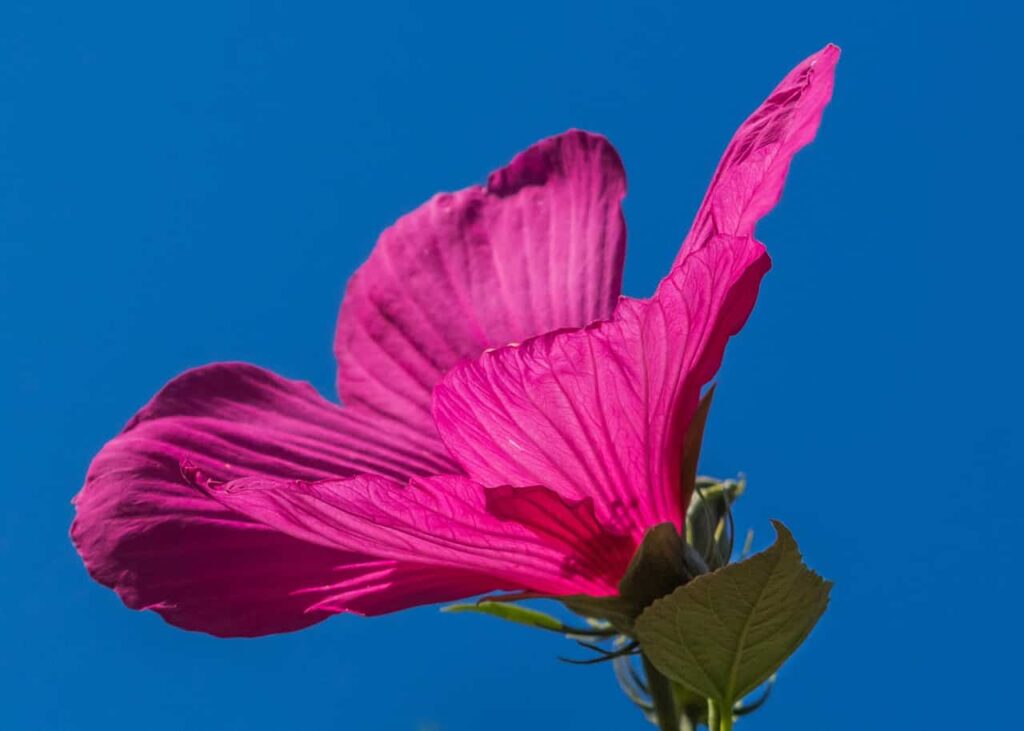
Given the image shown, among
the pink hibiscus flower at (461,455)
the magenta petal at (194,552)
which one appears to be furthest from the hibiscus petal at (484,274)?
the magenta petal at (194,552)

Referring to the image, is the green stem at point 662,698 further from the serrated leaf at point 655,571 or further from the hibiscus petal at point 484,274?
the hibiscus petal at point 484,274

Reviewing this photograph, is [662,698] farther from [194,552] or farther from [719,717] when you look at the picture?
[194,552]

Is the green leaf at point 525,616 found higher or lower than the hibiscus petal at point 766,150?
lower

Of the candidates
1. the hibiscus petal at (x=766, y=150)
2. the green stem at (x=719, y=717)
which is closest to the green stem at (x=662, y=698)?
the green stem at (x=719, y=717)

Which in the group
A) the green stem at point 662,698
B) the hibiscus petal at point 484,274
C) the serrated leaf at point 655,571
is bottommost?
the green stem at point 662,698

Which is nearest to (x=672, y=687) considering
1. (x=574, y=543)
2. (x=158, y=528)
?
(x=574, y=543)

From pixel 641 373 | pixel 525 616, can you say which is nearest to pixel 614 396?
pixel 641 373

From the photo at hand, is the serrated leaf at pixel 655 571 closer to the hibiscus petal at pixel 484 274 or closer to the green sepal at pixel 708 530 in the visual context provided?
the green sepal at pixel 708 530

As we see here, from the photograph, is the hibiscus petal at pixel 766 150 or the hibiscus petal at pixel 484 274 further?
the hibiscus petal at pixel 484 274
